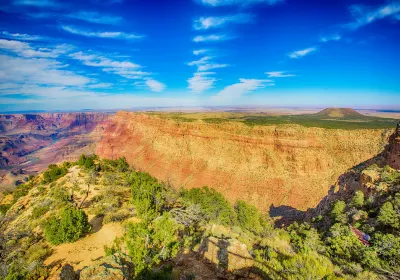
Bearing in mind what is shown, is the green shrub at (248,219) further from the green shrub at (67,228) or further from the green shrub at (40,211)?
the green shrub at (40,211)

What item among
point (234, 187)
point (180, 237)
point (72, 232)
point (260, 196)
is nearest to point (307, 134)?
point (260, 196)

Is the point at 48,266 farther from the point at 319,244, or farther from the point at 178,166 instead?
the point at 178,166

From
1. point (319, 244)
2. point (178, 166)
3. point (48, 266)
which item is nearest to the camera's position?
point (48, 266)

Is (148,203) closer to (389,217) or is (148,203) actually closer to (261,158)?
(389,217)

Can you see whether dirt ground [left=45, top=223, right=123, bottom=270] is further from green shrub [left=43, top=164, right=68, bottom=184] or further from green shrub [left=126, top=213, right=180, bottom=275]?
green shrub [left=43, top=164, right=68, bottom=184]

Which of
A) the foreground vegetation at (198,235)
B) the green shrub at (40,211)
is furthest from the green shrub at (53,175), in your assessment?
the green shrub at (40,211)

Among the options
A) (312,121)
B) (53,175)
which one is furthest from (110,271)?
(312,121)
